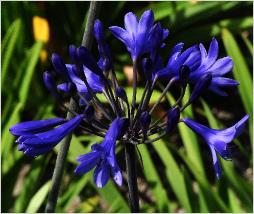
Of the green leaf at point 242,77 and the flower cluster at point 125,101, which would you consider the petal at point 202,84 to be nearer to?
the flower cluster at point 125,101

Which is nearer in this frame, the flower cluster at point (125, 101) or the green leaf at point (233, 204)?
the flower cluster at point (125, 101)

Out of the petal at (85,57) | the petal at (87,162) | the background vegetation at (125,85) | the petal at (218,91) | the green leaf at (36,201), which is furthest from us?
the background vegetation at (125,85)

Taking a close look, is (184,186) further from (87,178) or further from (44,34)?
(44,34)

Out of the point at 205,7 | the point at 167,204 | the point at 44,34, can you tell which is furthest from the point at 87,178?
the point at 205,7

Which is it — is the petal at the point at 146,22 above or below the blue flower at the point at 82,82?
above

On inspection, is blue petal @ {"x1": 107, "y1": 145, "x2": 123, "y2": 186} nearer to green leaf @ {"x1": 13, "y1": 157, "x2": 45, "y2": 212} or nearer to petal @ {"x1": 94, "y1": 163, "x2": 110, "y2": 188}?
petal @ {"x1": 94, "y1": 163, "x2": 110, "y2": 188}

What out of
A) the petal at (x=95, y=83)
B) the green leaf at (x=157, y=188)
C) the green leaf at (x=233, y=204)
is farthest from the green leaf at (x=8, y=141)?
the petal at (x=95, y=83)

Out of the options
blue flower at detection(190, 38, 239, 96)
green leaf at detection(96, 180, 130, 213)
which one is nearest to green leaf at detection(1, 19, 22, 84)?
green leaf at detection(96, 180, 130, 213)
